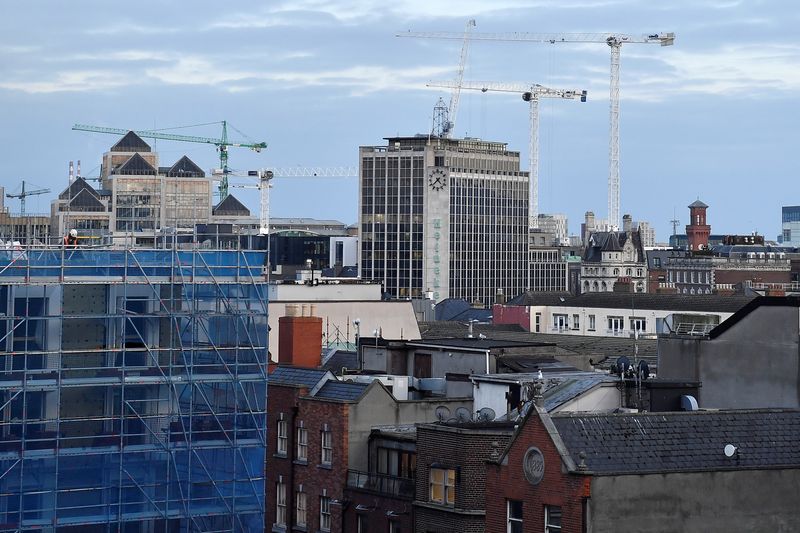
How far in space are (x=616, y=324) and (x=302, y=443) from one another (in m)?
98.2

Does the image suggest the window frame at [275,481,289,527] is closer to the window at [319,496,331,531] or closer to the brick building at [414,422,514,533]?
the window at [319,496,331,531]

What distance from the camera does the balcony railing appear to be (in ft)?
169

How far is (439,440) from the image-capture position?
4753 cm

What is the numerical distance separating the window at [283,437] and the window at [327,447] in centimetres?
247

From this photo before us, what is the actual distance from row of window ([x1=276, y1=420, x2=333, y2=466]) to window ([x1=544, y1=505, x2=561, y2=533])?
18162 millimetres

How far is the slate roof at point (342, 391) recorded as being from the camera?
55.2 meters

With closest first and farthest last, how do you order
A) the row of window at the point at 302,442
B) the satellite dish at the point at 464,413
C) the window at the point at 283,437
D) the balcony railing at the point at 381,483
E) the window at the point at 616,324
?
the balcony railing at the point at 381,483, the satellite dish at the point at 464,413, the row of window at the point at 302,442, the window at the point at 283,437, the window at the point at 616,324

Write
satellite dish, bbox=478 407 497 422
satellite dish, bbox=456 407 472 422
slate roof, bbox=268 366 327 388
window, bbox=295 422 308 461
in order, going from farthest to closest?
slate roof, bbox=268 366 327 388 → window, bbox=295 422 308 461 → satellite dish, bbox=456 407 472 422 → satellite dish, bbox=478 407 497 422

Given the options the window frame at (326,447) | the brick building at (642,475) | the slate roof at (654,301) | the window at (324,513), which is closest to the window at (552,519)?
the brick building at (642,475)

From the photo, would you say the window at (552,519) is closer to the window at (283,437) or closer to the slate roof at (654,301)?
the window at (283,437)

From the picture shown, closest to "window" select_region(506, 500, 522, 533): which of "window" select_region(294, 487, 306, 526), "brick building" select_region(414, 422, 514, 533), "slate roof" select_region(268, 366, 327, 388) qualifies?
"brick building" select_region(414, 422, 514, 533)

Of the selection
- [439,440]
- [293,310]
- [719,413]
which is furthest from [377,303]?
[719,413]

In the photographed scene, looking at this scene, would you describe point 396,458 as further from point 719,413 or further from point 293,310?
point 293,310

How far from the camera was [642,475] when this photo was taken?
37.3 m
